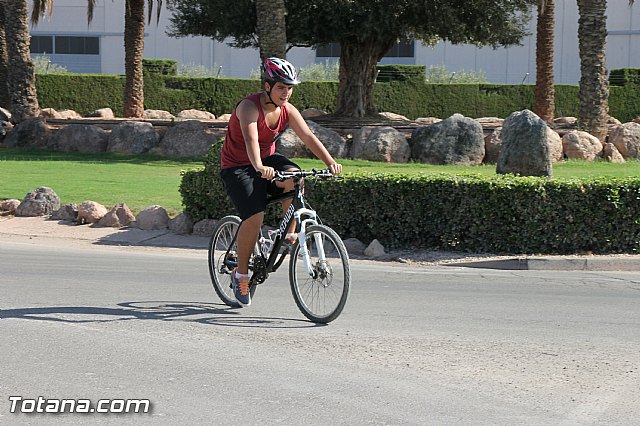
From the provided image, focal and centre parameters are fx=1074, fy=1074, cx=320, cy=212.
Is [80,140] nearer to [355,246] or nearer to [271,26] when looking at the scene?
[271,26]

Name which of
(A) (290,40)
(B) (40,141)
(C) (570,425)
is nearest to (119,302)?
(C) (570,425)

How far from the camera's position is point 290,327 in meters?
7.82

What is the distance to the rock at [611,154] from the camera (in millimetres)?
23547

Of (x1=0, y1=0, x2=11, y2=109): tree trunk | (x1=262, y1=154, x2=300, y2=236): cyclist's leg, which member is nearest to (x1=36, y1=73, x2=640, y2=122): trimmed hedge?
(x1=0, y1=0, x2=11, y2=109): tree trunk

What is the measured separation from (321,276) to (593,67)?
18.2 metres

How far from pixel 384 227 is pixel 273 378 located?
6620 mm

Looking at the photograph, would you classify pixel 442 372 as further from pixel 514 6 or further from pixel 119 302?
pixel 514 6

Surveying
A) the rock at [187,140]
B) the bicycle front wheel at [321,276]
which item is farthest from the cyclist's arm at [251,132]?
the rock at [187,140]

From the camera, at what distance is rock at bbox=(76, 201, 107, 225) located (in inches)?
564

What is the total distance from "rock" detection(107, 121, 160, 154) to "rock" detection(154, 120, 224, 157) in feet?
0.94

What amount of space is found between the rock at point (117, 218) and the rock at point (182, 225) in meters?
0.66

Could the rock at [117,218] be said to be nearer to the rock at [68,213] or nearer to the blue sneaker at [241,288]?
the rock at [68,213]

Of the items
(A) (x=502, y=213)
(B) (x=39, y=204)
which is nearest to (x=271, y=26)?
(B) (x=39, y=204)

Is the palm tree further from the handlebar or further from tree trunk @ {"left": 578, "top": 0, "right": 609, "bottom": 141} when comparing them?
the handlebar
